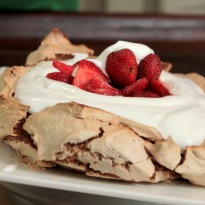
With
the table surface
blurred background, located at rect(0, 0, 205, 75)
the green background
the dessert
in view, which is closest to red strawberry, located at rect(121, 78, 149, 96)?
the dessert

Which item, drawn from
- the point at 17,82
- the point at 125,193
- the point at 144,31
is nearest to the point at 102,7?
the point at 144,31

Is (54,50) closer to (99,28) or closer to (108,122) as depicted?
(108,122)

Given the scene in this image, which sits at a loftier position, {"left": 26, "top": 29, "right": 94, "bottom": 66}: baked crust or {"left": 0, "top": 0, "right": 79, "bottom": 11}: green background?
{"left": 26, "top": 29, "right": 94, "bottom": 66}: baked crust

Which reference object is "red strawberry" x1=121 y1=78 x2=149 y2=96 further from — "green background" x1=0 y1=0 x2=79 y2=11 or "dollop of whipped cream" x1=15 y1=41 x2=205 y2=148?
"green background" x1=0 y1=0 x2=79 y2=11

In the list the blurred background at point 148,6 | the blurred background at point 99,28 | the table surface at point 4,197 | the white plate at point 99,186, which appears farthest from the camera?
the blurred background at point 148,6

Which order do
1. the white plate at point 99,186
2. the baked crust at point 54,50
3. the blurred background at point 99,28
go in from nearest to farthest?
1. the white plate at point 99,186
2. the baked crust at point 54,50
3. the blurred background at point 99,28

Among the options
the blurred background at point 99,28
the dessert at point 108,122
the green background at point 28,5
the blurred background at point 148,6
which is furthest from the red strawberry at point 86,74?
the blurred background at point 148,6

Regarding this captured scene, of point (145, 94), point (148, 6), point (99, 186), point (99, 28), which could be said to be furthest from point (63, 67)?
point (148, 6)

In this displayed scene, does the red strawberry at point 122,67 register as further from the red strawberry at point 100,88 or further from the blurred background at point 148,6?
the blurred background at point 148,6
